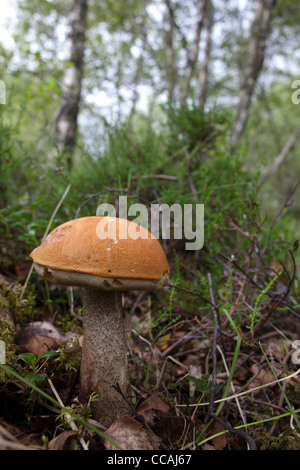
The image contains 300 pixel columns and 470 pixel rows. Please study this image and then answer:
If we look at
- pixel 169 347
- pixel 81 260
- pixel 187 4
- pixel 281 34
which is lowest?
pixel 169 347

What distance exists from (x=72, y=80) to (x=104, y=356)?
530 centimetres

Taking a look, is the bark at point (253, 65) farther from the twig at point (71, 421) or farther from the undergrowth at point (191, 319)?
the twig at point (71, 421)

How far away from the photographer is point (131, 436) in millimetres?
1109

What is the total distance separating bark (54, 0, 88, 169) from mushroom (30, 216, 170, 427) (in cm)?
391

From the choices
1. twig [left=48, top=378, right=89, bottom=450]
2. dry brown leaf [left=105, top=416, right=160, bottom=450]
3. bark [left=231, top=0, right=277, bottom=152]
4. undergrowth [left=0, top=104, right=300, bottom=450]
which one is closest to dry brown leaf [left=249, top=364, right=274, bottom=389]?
undergrowth [left=0, top=104, right=300, bottom=450]

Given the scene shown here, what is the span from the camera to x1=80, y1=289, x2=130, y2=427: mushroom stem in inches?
49.5

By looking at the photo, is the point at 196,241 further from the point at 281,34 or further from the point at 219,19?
the point at 281,34

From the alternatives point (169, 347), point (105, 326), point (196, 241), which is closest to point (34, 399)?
point (105, 326)

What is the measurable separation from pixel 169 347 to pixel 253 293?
70 centimetres

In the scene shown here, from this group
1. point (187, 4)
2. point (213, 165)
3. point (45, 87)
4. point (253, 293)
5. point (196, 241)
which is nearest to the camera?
point (253, 293)

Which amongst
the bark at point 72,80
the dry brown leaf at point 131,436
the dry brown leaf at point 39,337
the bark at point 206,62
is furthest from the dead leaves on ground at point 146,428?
the bark at point 206,62

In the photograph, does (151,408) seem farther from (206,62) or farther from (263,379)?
(206,62)

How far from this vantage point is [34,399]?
44.0 inches

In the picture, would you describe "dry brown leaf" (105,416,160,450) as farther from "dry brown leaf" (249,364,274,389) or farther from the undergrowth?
"dry brown leaf" (249,364,274,389)
